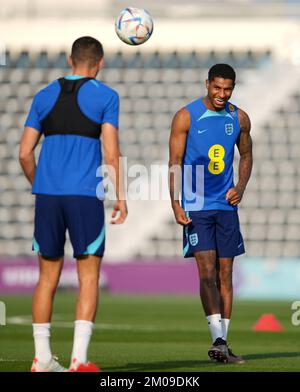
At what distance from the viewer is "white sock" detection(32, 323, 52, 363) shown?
311 inches

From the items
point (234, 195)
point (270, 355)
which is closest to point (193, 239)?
point (234, 195)

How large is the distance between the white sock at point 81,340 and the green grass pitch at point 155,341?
0.67m

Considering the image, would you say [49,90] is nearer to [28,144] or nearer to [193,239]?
[28,144]

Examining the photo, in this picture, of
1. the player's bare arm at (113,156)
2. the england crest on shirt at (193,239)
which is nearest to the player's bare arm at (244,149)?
the england crest on shirt at (193,239)

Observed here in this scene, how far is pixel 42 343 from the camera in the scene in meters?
7.96

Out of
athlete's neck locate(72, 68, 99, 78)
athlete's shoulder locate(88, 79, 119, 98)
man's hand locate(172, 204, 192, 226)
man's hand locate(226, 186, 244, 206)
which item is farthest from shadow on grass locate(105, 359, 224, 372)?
athlete's neck locate(72, 68, 99, 78)

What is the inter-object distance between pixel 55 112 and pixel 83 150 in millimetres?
342

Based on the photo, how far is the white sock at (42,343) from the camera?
7902 millimetres

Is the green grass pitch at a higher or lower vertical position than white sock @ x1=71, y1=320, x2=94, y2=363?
higher

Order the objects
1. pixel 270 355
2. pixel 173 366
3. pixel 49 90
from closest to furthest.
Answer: pixel 49 90 → pixel 173 366 → pixel 270 355

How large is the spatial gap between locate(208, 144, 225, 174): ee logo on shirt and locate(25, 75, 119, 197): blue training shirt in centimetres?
210

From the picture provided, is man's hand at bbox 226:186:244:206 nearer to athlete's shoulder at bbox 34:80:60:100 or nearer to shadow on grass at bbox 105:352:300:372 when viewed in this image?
shadow on grass at bbox 105:352:300:372

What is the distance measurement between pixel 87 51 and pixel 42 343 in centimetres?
205

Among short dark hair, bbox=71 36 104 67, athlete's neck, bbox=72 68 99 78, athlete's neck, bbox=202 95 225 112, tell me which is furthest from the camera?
athlete's neck, bbox=202 95 225 112
